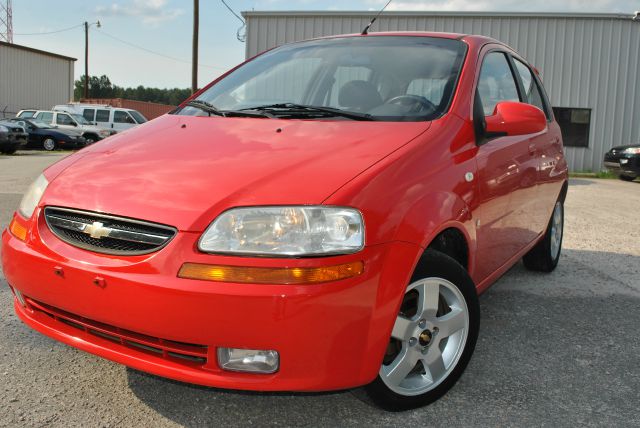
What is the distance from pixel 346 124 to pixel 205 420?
4.39ft

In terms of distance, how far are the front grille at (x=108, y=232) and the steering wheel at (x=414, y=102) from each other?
132 centimetres

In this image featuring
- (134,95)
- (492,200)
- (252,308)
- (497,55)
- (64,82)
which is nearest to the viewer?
(252,308)

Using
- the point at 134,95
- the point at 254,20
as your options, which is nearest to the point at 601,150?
the point at 254,20

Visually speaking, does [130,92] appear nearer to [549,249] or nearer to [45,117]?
[45,117]

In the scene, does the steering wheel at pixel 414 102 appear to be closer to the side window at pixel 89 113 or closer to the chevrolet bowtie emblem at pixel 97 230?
the chevrolet bowtie emblem at pixel 97 230

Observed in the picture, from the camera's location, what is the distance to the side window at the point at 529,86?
391cm

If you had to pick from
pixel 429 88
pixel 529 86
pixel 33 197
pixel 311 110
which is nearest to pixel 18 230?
pixel 33 197

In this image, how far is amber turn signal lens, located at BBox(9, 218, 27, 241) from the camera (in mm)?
2287

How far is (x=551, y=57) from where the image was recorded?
54.4 feet

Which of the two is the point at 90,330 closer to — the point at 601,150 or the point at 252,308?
the point at 252,308

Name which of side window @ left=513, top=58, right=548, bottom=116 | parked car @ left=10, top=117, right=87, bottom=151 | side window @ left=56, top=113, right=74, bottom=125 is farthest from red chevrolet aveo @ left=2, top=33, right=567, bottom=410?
side window @ left=56, top=113, right=74, bottom=125

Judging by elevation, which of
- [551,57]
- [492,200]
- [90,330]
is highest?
[551,57]

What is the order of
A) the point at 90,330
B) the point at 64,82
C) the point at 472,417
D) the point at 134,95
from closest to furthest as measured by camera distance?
the point at 90,330, the point at 472,417, the point at 64,82, the point at 134,95

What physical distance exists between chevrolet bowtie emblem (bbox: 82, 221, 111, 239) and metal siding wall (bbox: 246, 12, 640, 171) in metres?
15.6
